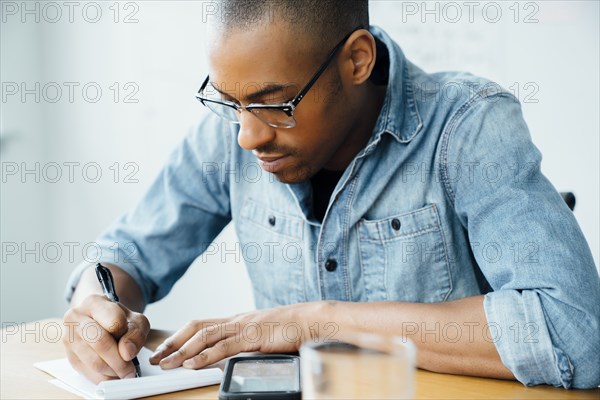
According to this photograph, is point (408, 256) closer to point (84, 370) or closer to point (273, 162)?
point (273, 162)

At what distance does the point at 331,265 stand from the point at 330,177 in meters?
0.19

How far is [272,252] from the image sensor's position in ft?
5.13

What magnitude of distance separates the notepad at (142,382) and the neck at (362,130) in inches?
23.5

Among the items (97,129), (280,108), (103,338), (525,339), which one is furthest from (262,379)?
(97,129)

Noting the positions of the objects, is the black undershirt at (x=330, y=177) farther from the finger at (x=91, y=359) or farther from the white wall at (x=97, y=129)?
the white wall at (x=97, y=129)

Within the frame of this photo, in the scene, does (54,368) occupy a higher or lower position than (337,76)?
lower

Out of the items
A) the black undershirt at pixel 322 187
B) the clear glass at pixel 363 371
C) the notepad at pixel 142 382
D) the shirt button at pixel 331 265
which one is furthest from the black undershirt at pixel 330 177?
the clear glass at pixel 363 371

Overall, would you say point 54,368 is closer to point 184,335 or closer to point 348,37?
point 184,335

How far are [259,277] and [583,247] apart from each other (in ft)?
2.32

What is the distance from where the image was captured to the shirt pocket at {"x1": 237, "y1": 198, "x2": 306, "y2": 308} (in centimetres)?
153

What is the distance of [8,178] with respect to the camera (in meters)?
2.95

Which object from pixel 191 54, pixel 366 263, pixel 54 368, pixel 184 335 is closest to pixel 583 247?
pixel 366 263

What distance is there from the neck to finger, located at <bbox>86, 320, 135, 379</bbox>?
2.02 ft

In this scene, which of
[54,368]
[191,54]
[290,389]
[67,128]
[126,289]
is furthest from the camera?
[67,128]
